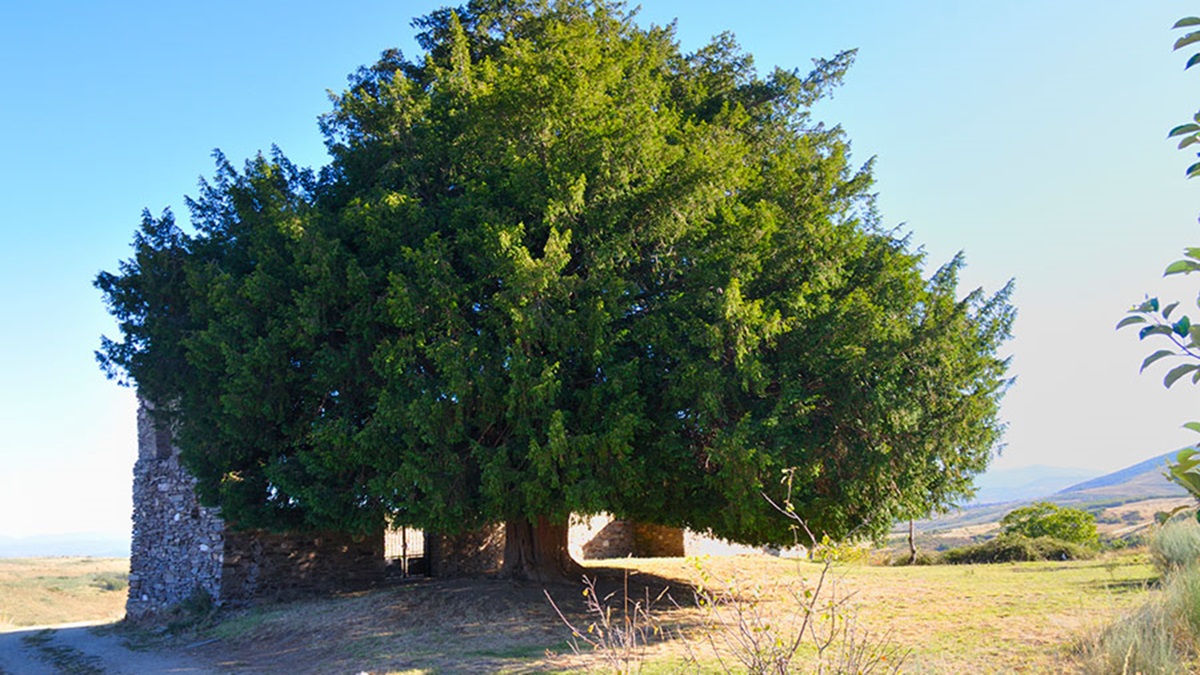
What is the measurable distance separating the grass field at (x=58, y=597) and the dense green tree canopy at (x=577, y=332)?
38.1 ft

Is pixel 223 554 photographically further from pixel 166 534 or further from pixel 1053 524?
pixel 1053 524

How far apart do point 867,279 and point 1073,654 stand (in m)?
6.10

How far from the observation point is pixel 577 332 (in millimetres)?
10930

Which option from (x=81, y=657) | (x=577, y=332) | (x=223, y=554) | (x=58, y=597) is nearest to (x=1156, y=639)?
(x=577, y=332)

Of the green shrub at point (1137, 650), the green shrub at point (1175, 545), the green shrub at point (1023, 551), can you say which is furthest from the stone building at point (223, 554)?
the green shrub at point (1175, 545)

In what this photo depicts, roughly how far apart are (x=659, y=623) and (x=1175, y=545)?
7.52 m

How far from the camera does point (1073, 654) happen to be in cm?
729

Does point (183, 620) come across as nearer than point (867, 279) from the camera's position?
No

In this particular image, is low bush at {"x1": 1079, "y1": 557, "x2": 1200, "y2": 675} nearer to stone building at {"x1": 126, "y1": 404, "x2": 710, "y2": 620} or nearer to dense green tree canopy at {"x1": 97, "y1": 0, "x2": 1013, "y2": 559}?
dense green tree canopy at {"x1": 97, "y1": 0, "x2": 1013, "y2": 559}

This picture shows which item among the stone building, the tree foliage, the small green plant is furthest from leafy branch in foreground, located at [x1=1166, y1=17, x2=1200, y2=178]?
the small green plant

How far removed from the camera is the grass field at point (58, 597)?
1046 inches

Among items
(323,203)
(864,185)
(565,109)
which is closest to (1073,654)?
(864,185)

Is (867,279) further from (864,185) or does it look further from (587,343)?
(587,343)

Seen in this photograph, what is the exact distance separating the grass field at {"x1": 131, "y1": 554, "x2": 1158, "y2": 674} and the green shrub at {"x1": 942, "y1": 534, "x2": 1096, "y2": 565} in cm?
468
